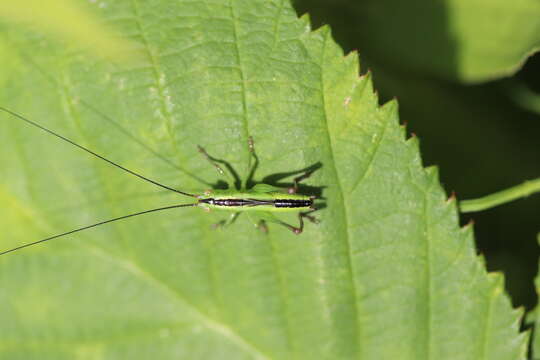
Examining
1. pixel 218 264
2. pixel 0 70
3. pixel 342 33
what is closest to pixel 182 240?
pixel 218 264

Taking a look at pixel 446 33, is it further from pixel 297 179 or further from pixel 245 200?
pixel 245 200

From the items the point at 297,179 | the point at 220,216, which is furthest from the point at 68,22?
the point at 297,179

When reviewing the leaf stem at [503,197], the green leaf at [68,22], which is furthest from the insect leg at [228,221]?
the leaf stem at [503,197]

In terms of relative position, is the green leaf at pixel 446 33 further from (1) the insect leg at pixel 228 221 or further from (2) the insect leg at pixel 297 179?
(1) the insect leg at pixel 228 221

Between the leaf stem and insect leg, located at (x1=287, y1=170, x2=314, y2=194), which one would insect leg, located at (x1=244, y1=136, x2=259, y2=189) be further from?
the leaf stem

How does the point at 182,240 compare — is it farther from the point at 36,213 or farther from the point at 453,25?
the point at 453,25

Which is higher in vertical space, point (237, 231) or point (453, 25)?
point (453, 25)
